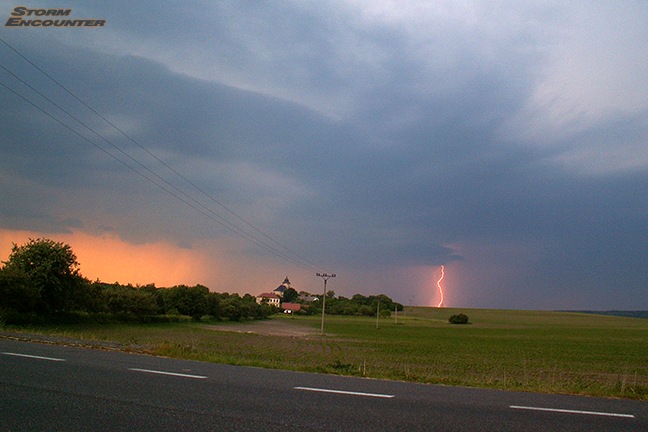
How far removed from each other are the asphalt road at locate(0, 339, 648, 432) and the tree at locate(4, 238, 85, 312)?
53368mm

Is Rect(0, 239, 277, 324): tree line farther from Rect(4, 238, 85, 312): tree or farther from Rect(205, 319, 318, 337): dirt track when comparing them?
Rect(205, 319, 318, 337): dirt track

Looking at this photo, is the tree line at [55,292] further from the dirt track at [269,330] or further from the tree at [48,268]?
the dirt track at [269,330]

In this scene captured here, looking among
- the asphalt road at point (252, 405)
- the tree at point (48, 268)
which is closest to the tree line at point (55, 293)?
the tree at point (48, 268)

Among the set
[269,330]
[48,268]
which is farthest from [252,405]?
[269,330]

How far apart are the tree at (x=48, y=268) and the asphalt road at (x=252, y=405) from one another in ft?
175

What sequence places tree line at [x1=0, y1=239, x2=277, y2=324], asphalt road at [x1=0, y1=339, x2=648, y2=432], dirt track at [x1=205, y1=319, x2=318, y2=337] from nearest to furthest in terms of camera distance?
1. asphalt road at [x1=0, y1=339, x2=648, y2=432]
2. tree line at [x1=0, y1=239, x2=277, y2=324]
3. dirt track at [x1=205, y1=319, x2=318, y2=337]

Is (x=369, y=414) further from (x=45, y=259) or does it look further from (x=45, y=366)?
(x=45, y=259)

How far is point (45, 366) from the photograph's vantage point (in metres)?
10.8

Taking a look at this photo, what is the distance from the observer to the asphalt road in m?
6.63

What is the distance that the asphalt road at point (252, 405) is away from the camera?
663 centimetres

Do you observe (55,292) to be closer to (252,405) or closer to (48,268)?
(48,268)

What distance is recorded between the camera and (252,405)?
307 inches

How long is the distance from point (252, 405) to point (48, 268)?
59992mm

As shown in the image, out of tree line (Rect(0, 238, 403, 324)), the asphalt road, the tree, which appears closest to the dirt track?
tree line (Rect(0, 238, 403, 324))
